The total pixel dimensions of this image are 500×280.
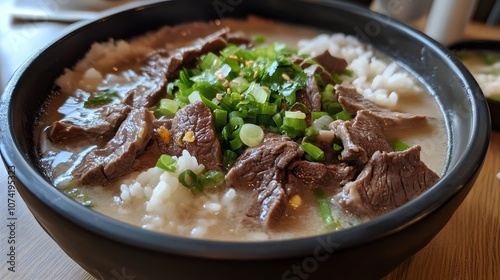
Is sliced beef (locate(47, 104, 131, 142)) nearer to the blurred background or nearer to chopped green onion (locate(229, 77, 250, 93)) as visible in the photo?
chopped green onion (locate(229, 77, 250, 93))

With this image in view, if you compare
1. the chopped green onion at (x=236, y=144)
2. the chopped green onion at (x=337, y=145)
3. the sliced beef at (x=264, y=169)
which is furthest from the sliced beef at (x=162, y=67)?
the chopped green onion at (x=337, y=145)

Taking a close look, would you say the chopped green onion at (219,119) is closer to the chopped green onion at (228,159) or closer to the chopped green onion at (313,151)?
the chopped green onion at (228,159)

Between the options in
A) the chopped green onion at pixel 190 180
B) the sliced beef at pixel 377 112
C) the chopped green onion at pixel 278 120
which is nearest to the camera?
the chopped green onion at pixel 190 180

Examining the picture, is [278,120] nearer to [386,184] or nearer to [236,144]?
[236,144]

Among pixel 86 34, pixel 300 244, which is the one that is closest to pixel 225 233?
pixel 300 244

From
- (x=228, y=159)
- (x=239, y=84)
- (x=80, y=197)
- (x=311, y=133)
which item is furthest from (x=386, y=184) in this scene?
(x=80, y=197)

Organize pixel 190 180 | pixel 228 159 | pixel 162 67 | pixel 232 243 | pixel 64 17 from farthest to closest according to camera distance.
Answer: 1. pixel 64 17
2. pixel 162 67
3. pixel 228 159
4. pixel 190 180
5. pixel 232 243

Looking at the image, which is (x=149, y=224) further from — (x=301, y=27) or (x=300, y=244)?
(x=301, y=27)
